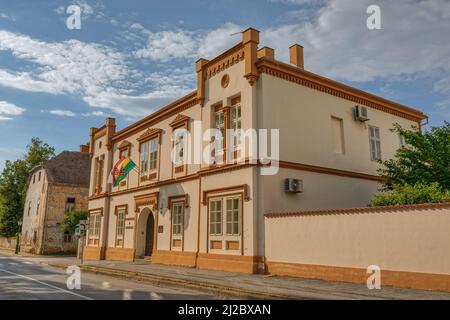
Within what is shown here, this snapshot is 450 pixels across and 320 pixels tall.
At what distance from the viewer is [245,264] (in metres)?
15.1

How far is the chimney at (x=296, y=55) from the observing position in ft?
65.1

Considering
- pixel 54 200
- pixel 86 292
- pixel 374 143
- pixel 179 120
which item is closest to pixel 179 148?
pixel 179 120

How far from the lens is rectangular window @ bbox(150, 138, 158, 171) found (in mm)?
23031

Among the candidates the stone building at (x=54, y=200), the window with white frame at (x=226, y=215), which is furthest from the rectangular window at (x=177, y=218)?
the stone building at (x=54, y=200)

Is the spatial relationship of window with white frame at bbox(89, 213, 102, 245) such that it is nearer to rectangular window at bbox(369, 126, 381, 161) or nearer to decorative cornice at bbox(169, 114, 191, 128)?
decorative cornice at bbox(169, 114, 191, 128)

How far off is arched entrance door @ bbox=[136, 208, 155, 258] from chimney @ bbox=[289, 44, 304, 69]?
38.6 ft

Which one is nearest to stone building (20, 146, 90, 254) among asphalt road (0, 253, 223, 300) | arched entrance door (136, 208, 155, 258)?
arched entrance door (136, 208, 155, 258)

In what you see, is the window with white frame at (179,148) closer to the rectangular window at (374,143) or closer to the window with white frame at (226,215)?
the window with white frame at (226,215)

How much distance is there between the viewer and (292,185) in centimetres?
1577

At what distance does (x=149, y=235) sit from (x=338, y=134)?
12558 mm

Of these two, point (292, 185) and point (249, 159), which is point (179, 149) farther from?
point (292, 185)
